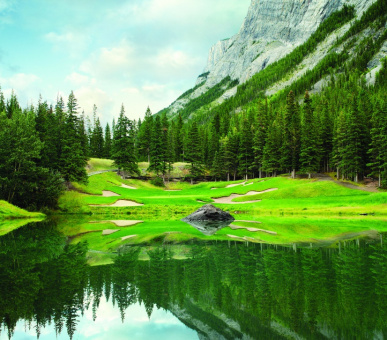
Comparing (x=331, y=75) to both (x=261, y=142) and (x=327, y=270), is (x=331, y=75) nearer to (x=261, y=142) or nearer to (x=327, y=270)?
(x=261, y=142)

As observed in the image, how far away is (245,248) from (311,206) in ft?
91.7

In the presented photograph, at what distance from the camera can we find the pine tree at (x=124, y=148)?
7088 cm

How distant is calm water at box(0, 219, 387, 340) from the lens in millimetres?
6625

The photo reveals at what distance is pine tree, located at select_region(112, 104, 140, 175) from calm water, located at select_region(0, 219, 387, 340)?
58015mm

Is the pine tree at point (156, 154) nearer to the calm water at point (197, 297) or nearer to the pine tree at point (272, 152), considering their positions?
the pine tree at point (272, 152)

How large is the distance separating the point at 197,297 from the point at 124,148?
218 feet

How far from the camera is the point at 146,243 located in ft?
59.2

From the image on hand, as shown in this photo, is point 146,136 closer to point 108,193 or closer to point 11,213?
point 108,193

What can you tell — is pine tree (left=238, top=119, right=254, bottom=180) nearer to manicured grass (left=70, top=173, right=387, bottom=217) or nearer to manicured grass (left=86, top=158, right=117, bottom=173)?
manicured grass (left=70, top=173, right=387, bottom=217)

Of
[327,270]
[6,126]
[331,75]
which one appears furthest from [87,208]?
[331,75]

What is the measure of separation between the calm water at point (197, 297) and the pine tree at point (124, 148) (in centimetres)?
5802

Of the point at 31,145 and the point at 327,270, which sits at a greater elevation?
the point at 31,145

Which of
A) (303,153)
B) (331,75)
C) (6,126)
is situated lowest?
(303,153)

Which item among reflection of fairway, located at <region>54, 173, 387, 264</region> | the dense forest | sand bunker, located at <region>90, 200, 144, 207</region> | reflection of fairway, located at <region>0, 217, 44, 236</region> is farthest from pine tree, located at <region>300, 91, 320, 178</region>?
reflection of fairway, located at <region>0, 217, 44, 236</region>
